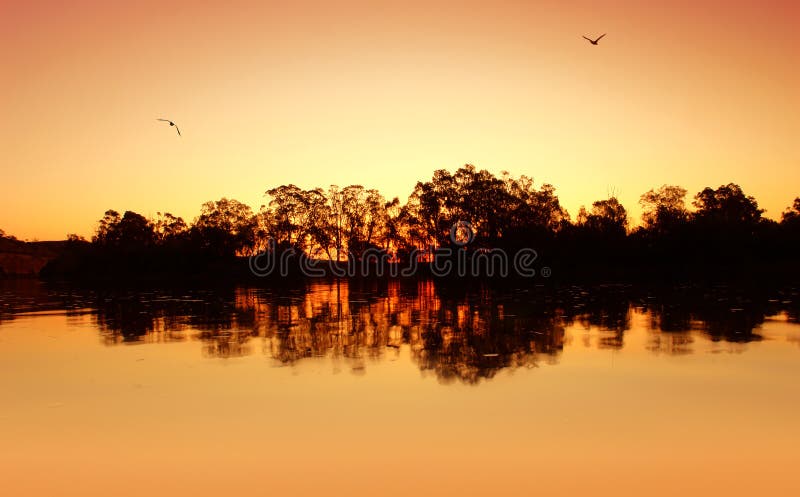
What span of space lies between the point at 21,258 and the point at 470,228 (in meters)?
→ 118

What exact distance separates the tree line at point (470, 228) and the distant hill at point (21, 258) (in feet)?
104

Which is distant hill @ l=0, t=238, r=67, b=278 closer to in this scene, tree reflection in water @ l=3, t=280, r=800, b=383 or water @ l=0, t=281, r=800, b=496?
tree reflection in water @ l=3, t=280, r=800, b=383

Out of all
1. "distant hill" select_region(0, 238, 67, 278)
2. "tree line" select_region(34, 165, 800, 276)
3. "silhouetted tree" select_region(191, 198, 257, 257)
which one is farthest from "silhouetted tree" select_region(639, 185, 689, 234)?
"distant hill" select_region(0, 238, 67, 278)

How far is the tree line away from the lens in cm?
7662

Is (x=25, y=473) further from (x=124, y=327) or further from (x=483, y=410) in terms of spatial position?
(x=124, y=327)

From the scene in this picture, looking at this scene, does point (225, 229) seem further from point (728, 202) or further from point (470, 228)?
point (728, 202)

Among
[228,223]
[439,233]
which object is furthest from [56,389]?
[228,223]

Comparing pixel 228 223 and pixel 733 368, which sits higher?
pixel 228 223

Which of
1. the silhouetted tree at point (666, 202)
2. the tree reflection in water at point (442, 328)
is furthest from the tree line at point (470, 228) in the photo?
the tree reflection in water at point (442, 328)

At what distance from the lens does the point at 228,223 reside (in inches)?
4063

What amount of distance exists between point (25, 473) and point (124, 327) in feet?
46.5

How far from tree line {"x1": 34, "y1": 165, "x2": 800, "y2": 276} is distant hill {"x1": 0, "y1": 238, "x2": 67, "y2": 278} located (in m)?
31.6

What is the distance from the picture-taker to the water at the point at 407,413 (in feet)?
19.0

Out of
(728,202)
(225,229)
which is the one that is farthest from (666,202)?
(225,229)
